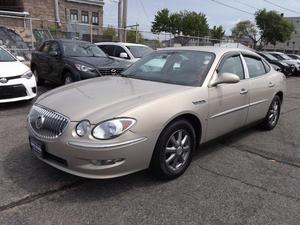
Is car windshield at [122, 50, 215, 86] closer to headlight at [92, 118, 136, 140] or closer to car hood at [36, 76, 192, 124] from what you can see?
car hood at [36, 76, 192, 124]

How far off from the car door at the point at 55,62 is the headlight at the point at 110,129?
616 centimetres

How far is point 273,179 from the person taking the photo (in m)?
3.95

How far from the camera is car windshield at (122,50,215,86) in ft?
14.0

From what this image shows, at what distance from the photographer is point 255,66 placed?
17.9 ft

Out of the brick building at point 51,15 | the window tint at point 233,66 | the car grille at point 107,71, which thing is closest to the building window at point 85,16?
the brick building at point 51,15

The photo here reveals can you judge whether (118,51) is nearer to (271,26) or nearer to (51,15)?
(51,15)

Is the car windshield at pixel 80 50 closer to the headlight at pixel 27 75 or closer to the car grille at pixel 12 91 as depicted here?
the headlight at pixel 27 75

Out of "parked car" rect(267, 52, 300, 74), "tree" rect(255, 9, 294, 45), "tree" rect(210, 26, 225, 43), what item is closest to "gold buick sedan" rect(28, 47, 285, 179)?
"parked car" rect(267, 52, 300, 74)

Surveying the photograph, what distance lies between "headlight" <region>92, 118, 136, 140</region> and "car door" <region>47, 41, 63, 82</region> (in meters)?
6.16

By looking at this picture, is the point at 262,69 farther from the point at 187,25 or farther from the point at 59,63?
the point at 187,25

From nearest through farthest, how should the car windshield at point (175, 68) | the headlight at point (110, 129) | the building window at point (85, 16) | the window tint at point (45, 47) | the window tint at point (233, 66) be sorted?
the headlight at point (110, 129), the car windshield at point (175, 68), the window tint at point (233, 66), the window tint at point (45, 47), the building window at point (85, 16)

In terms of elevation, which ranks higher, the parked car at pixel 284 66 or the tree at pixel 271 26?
the tree at pixel 271 26

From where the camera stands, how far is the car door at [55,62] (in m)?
8.98

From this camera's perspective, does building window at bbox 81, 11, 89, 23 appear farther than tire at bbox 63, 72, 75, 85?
Yes
